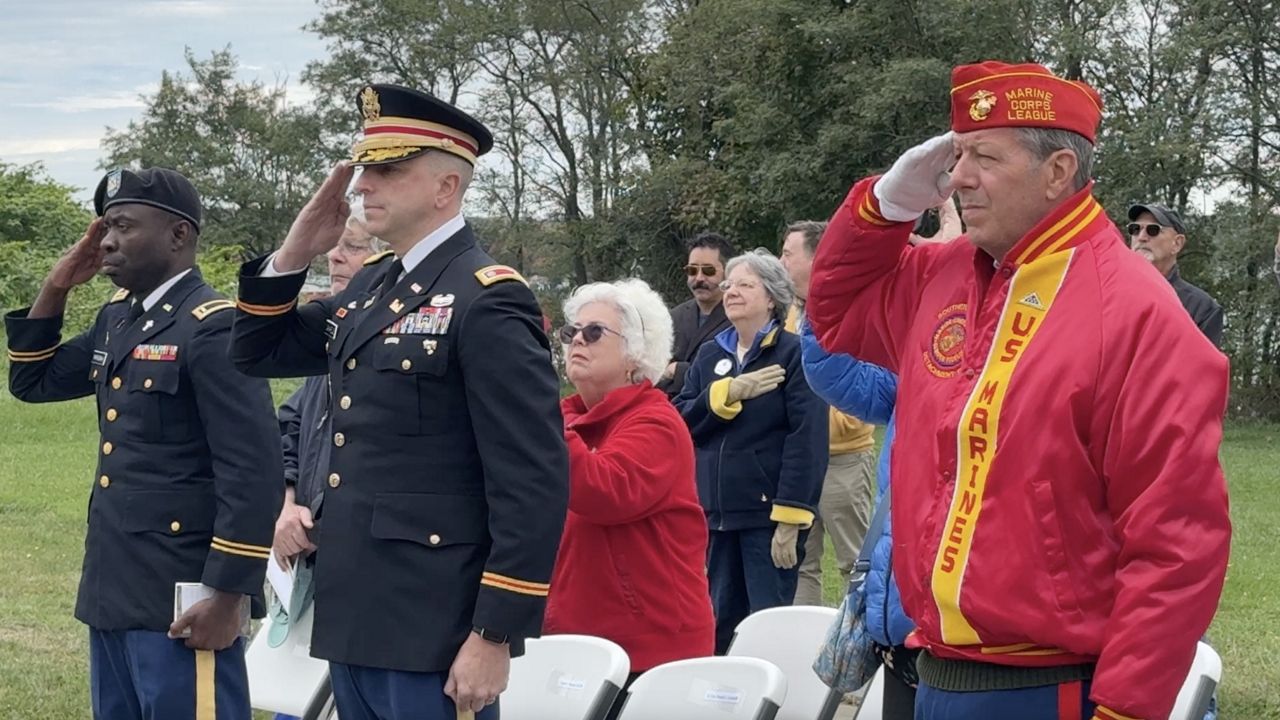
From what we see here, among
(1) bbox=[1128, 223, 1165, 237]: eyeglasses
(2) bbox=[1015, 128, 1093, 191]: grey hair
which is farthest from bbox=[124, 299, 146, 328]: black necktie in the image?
(1) bbox=[1128, 223, 1165, 237]: eyeglasses

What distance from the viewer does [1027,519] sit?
8.36 ft

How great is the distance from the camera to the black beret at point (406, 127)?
3.24m

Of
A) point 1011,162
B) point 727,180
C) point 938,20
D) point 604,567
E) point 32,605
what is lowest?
point 32,605

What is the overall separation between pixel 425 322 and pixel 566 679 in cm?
138

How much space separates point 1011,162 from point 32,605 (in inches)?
297

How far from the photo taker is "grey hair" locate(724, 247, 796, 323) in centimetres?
640

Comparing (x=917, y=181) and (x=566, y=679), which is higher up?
(x=917, y=181)

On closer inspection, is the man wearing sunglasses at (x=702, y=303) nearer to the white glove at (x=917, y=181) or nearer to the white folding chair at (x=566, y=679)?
the white folding chair at (x=566, y=679)

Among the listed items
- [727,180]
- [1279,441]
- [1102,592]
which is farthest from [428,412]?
[727,180]

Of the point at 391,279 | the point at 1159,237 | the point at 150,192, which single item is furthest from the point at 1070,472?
the point at 1159,237

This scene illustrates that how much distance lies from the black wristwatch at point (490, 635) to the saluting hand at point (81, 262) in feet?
6.50

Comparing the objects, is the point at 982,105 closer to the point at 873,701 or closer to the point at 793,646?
the point at 873,701

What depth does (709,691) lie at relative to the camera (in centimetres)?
410

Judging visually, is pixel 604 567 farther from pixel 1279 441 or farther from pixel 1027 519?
pixel 1279 441
